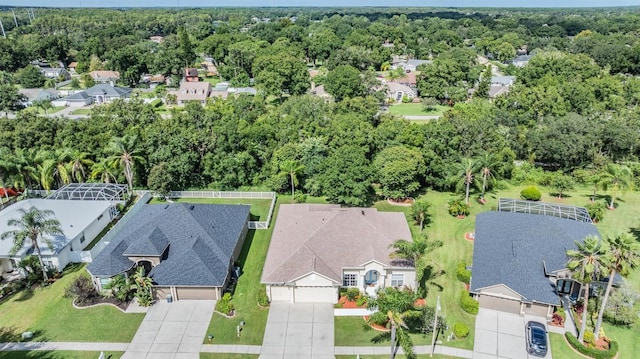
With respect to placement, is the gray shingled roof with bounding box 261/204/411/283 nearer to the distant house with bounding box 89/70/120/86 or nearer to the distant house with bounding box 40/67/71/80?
the distant house with bounding box 89/70/120/86

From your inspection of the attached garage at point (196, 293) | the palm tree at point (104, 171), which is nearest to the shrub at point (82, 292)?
the attached garage at point (196, 293)

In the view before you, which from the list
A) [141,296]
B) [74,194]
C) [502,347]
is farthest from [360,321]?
[74,194]

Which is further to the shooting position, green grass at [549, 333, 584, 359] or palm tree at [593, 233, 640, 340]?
green grass at [549, 333, 584, 359]

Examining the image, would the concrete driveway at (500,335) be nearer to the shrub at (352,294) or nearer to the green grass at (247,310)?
the shrub at (352,294)

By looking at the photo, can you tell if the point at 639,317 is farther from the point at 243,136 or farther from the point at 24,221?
the point at 24,221

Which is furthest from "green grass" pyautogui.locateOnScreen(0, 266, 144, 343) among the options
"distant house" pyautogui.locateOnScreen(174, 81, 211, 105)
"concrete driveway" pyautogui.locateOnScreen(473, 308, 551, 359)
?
"distant house" pyautogui.locateOnScreen(174, 81, 211, 105)

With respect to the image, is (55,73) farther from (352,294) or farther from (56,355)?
(352,294)

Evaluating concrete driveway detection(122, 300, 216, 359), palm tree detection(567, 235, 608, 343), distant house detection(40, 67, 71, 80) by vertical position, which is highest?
palm tree detection(567, 235, 608, 343)
